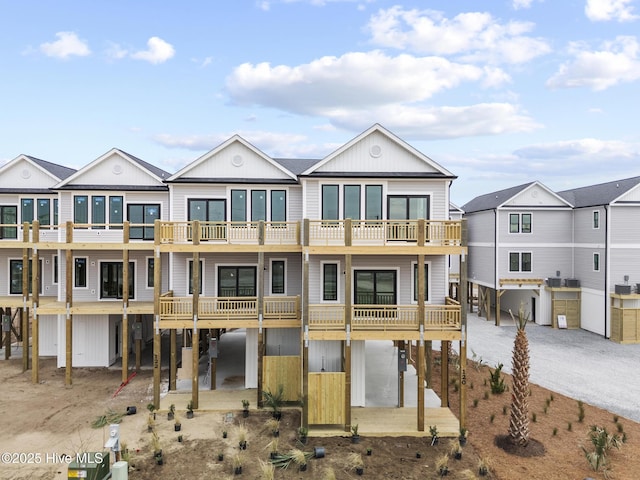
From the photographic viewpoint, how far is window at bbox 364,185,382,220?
17.0 meters

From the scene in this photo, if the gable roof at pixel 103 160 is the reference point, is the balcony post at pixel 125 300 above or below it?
below

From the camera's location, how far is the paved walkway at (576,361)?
17422mm

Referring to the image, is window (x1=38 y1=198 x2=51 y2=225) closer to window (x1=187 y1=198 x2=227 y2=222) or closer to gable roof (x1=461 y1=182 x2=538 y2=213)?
window (x1=187 y1=198 x2=227 y2=222)

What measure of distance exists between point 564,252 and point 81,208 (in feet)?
111

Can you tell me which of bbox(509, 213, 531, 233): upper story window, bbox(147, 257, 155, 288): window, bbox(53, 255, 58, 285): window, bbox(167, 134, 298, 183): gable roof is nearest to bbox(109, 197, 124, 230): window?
bbox(147, 257, 155, 288): window

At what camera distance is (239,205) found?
61.3ft

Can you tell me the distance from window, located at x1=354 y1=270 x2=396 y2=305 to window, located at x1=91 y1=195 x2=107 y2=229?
13572 mm

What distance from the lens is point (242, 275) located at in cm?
1878

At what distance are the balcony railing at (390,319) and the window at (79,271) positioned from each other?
13.5m

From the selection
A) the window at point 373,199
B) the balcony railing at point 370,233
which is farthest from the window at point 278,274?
the window at point 373,199

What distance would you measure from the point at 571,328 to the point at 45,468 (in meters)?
33.0

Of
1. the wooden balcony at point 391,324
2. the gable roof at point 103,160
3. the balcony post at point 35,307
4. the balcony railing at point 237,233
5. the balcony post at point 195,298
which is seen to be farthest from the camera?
the gable roof at point 103,160

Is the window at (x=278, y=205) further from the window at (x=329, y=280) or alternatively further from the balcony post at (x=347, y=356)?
the balcony post at (x=347, y=356)

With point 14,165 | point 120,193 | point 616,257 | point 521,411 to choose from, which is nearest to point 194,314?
point 120,193
